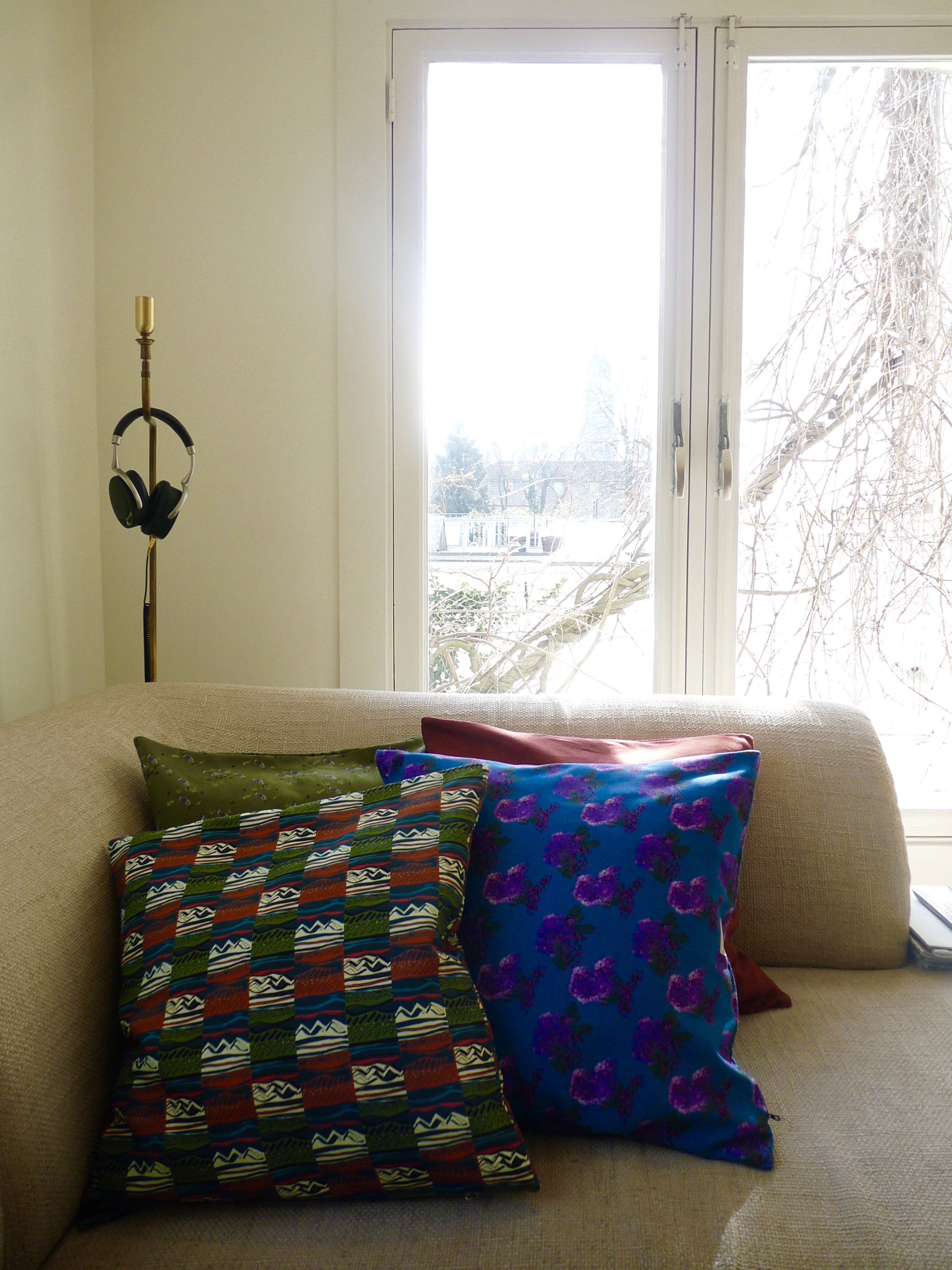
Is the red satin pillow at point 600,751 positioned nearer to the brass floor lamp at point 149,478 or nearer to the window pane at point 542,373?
the brass floor lamp at point 149,478

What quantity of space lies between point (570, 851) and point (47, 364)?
5.23 feet

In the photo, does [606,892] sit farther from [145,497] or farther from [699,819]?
[145,497]

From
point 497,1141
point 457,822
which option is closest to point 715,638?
point 457,822

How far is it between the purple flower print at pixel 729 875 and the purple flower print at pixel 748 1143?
0.77ft

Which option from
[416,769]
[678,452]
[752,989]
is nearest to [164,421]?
[416,769]

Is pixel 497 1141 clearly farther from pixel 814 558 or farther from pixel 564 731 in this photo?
pixel 814 558

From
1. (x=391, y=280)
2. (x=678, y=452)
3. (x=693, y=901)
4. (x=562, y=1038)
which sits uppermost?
(x=391, y=280)

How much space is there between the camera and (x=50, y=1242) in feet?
2.80

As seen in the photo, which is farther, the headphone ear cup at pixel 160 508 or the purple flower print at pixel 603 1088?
the headphone ear cup at pixel 160 508

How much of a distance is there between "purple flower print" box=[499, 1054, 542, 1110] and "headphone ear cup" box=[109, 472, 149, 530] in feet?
4.00

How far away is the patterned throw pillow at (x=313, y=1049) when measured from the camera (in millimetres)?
870

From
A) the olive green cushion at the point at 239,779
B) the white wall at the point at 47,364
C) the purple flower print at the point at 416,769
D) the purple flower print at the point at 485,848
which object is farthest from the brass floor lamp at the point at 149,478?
the purple flower print at the point at 485,848

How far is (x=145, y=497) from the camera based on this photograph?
1.72m

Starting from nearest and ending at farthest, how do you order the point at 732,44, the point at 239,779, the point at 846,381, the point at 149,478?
the point at 239,779
the point at 149,478
the point at 732,44
the point at 846,381
